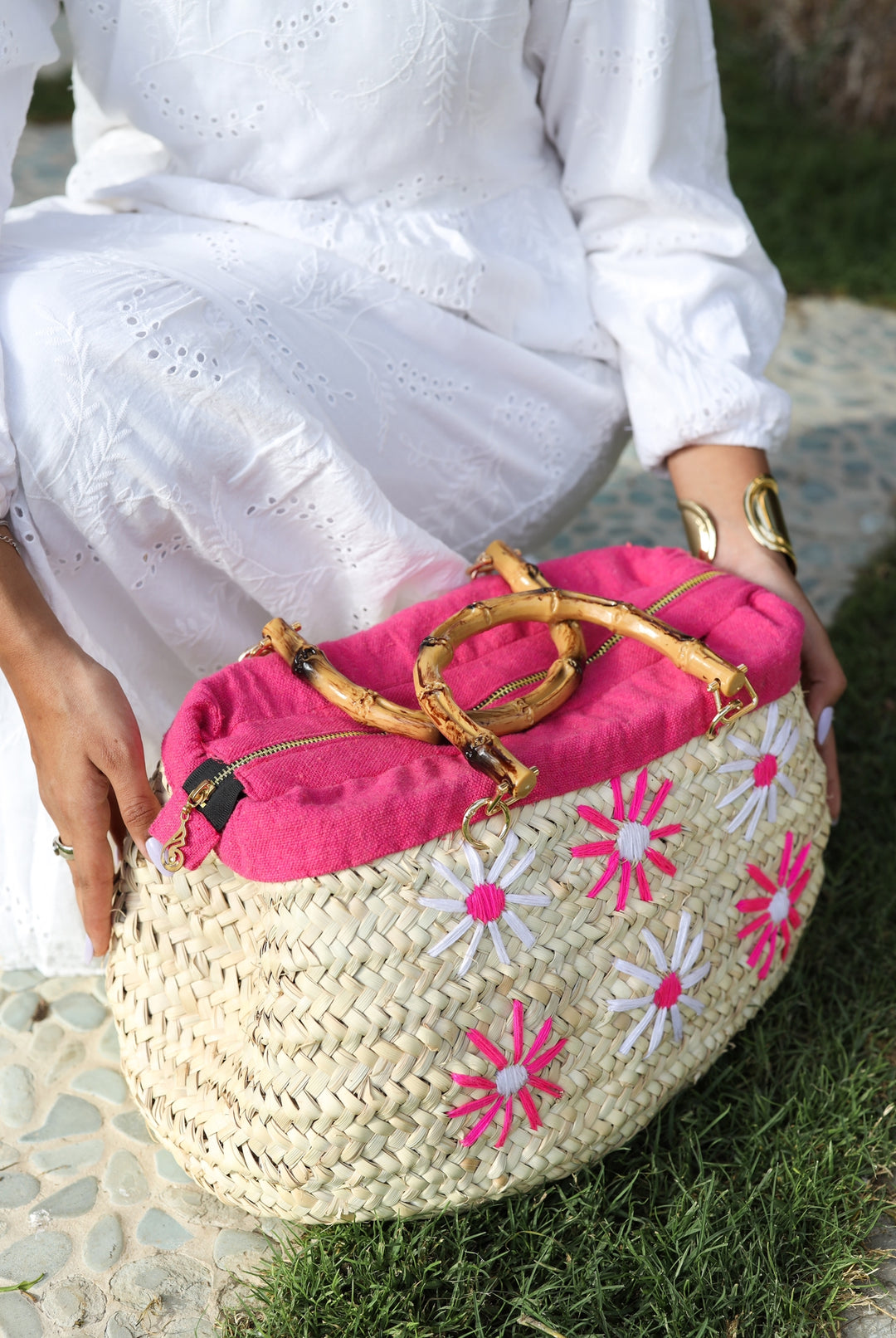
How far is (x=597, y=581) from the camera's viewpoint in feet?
4.26

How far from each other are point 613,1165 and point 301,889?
1.80 feet

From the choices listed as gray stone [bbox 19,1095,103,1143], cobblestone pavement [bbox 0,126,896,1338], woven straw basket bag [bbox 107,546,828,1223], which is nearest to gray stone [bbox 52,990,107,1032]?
cobblestone pavement [bbox 0,126,896,1338]

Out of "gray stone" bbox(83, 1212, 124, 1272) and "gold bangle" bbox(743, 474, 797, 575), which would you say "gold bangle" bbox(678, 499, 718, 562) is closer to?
"gold bangle" bbox(743, 474, 797, 575)

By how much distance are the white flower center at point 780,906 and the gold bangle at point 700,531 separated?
0.41 meters

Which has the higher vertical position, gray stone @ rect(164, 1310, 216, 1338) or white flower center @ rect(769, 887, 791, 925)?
white flower center @ rect(769, 887, 791, 925)

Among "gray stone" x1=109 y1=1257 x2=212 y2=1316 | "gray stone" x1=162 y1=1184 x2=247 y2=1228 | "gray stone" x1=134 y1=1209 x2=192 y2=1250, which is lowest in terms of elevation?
"gray stone" x1=162 y1=1184 x2=247 y2=1228

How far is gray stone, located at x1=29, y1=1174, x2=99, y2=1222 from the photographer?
1.21m

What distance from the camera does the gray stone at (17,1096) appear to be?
131 cm

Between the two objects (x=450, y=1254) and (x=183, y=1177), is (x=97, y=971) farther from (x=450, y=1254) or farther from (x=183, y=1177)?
(x=450, y=1254)

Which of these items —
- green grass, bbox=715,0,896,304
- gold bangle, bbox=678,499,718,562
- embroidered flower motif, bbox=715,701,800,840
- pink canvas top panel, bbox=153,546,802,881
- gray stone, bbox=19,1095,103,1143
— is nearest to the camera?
pink canvas top panel, bbox=153,546,802,881

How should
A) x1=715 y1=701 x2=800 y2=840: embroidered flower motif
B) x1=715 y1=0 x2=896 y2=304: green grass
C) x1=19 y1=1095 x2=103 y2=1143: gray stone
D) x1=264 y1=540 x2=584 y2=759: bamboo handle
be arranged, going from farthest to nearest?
x1=715 y1=0 x2=896 y2=304: green grass → x1=19 y1=1095 x2=103 y2=1143: gray stone → x1=715 y1=701 x2=800 y2=840: embroidered flower motif → x1=264 y1=540 x2=584 y2=759: bamboo handle

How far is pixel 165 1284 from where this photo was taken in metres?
1.16

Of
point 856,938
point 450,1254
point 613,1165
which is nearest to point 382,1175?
point 450,1254

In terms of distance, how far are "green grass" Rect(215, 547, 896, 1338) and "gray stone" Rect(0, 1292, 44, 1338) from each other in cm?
19
